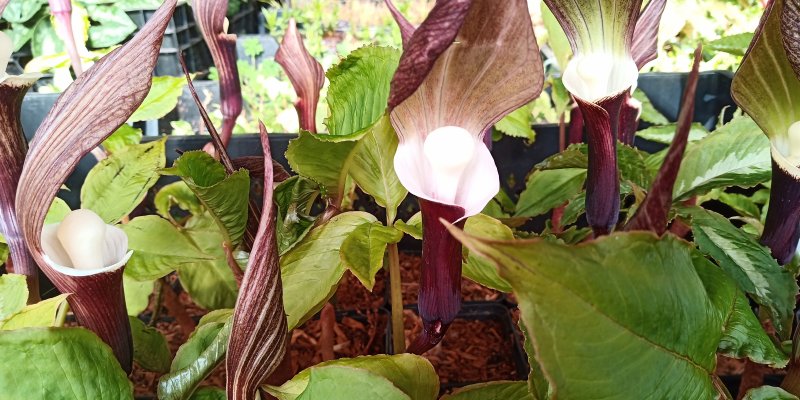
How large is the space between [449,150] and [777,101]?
0.78ft

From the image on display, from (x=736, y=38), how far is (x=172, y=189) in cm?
69

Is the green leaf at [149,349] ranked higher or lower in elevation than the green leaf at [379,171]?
lower

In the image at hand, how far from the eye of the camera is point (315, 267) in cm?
45

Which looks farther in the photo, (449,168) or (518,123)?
(518,123)

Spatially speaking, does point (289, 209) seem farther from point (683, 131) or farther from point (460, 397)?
point (683, 131)

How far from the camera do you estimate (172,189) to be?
0.74 metres

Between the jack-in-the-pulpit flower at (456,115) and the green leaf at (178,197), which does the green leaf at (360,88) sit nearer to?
the jack-in-the-pulpit flower at (456,115)

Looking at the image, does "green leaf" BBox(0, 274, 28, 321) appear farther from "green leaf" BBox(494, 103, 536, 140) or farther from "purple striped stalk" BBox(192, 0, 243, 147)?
"green leaf" BBox(494, 103, 536, 140)

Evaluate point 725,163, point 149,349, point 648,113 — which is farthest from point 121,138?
point 648,113

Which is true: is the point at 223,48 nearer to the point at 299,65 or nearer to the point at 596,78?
the point at 299,65

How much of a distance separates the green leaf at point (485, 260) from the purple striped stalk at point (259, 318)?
159mm

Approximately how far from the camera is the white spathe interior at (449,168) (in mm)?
333

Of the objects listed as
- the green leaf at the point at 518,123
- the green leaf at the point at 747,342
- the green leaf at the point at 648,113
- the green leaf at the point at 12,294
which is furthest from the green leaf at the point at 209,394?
the green leaf at the point at 648,113

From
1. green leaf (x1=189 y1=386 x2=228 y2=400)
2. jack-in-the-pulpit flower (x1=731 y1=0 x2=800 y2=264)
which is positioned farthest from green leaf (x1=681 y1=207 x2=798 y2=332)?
green leaf (x1=189 y1=386 x2=228 y2=400)
